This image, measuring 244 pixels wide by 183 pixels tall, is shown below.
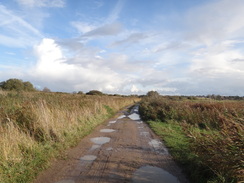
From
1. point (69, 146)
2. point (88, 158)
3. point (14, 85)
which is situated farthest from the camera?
point (14, 85)

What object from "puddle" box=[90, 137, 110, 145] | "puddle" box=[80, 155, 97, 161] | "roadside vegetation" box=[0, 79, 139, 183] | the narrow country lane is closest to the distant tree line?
"roadside vegetation" box=[0, 79, 139, 183]

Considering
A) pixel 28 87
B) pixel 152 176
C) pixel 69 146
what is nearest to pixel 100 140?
pixel 69 146

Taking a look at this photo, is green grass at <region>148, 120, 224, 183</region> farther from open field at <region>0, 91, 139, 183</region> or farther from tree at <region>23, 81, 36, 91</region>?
tree at <region>23, 81, 36, 91</region>

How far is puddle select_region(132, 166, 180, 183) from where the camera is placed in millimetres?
4039

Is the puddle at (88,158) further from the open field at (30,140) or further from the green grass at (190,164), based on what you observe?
the green grass at (190,164)

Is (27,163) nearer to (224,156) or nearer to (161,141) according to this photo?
(224,156)

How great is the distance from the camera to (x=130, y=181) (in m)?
3.94

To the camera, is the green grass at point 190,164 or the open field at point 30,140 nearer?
the green grass at point 190,164

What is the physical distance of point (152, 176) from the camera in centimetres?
425

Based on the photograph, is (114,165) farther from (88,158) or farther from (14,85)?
(14,85)

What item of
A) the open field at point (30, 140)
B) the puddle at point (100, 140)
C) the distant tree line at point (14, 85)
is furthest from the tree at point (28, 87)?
the puddle at point (100, 140)

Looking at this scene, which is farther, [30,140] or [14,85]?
[14,85]

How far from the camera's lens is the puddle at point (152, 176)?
404cm

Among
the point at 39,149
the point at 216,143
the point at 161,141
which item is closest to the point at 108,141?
the point at 161,141
